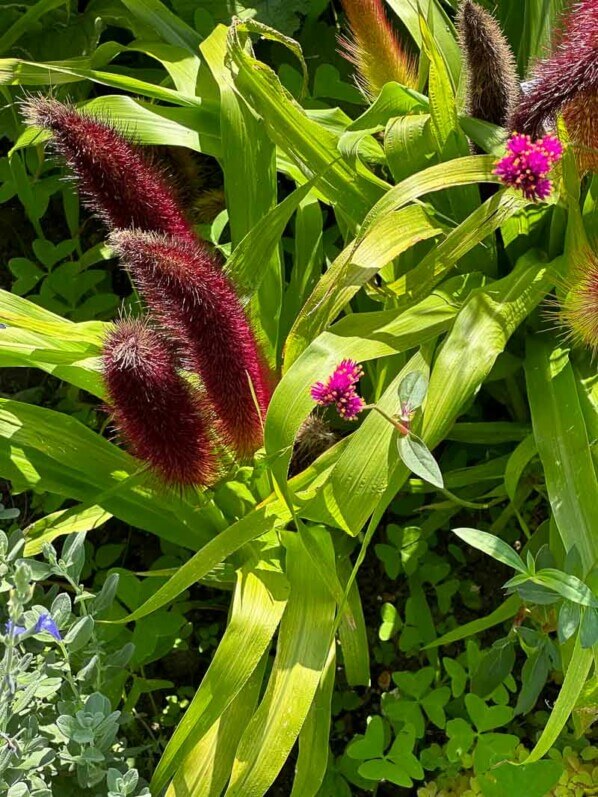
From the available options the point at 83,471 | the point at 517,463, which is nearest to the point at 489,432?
the point at 517,463

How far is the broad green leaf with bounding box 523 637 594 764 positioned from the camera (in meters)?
1.08

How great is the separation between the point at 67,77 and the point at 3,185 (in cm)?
31

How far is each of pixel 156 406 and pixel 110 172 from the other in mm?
328

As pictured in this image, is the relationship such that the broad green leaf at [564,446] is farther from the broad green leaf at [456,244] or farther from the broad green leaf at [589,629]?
the broad green leaf at [456,244]

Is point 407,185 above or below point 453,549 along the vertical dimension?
above

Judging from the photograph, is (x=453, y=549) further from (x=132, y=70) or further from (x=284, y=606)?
(x=132, y=70)

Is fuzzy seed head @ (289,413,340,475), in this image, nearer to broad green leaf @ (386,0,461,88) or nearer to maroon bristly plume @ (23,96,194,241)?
maroon bristly plume @ (23,96,194,241)

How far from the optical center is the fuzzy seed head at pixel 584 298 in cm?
118

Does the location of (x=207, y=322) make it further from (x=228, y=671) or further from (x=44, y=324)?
(x=228, y=671)

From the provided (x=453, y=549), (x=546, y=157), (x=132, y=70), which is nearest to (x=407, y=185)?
(x=546, y=157)

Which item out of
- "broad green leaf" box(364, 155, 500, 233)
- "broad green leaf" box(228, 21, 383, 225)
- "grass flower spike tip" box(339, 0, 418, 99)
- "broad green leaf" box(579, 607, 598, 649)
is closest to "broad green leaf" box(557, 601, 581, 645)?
"broad green leaf" box(579, 607, 598, 649)

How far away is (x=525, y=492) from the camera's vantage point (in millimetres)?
1462

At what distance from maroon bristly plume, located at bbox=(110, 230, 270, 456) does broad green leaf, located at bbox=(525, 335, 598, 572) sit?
40cm

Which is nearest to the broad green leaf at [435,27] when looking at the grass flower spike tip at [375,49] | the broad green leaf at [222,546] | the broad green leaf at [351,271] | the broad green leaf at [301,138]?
the grass flower spike tip at [375,49]
